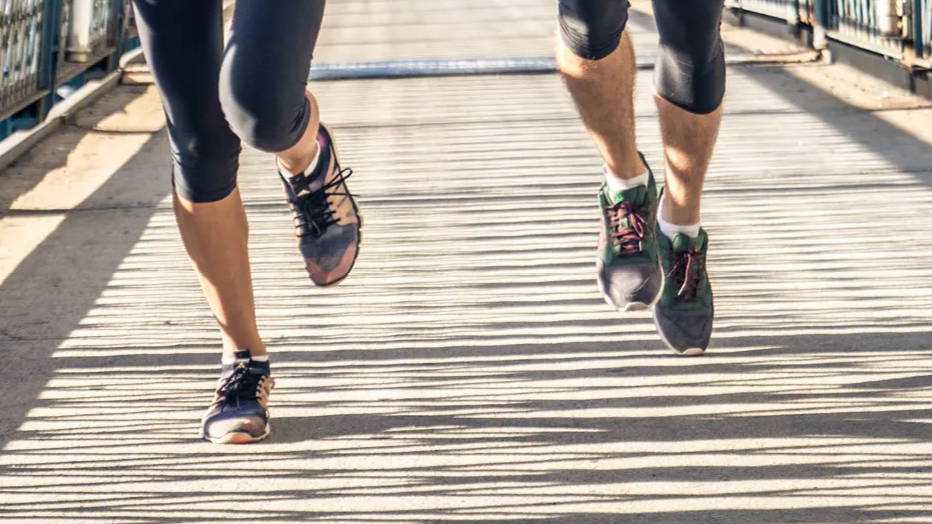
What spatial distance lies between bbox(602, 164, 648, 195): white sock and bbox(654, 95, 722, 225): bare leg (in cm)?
7

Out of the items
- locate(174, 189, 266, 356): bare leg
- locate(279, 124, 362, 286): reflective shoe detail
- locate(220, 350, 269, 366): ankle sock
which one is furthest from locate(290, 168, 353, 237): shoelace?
locate(220, 350, 269, 366): ankle sock

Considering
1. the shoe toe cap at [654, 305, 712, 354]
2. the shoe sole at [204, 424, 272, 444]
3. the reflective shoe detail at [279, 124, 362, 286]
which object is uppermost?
the reflective shoe detail at [279, 124, 362, 286]

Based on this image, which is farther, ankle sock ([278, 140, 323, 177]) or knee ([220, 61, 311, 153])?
ankle sock ([278, 140, 323, 177])

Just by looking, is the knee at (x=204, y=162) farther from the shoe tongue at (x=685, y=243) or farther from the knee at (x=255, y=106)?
the shoe tongue at (x=685, y=243)

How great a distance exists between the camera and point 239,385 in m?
3.26

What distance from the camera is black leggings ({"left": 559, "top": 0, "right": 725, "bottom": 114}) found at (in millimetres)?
3262

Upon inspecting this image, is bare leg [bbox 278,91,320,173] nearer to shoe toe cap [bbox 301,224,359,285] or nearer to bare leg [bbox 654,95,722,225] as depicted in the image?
shoe toe cap [bbox 301,224,359,285]

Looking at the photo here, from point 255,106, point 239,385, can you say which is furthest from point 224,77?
point 239,385

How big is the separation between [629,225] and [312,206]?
80 centimetres

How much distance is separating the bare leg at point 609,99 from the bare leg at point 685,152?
9cm

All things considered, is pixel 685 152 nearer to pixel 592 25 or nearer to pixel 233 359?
pixel 592 25

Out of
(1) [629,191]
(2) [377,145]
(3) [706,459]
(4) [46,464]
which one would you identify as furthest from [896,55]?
(4) [46,464]

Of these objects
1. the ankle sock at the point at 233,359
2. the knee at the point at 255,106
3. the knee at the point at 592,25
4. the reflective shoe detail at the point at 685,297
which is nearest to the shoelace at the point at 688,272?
the reflective shoe detail at the point at 685,297

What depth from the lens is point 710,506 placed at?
2701mm
